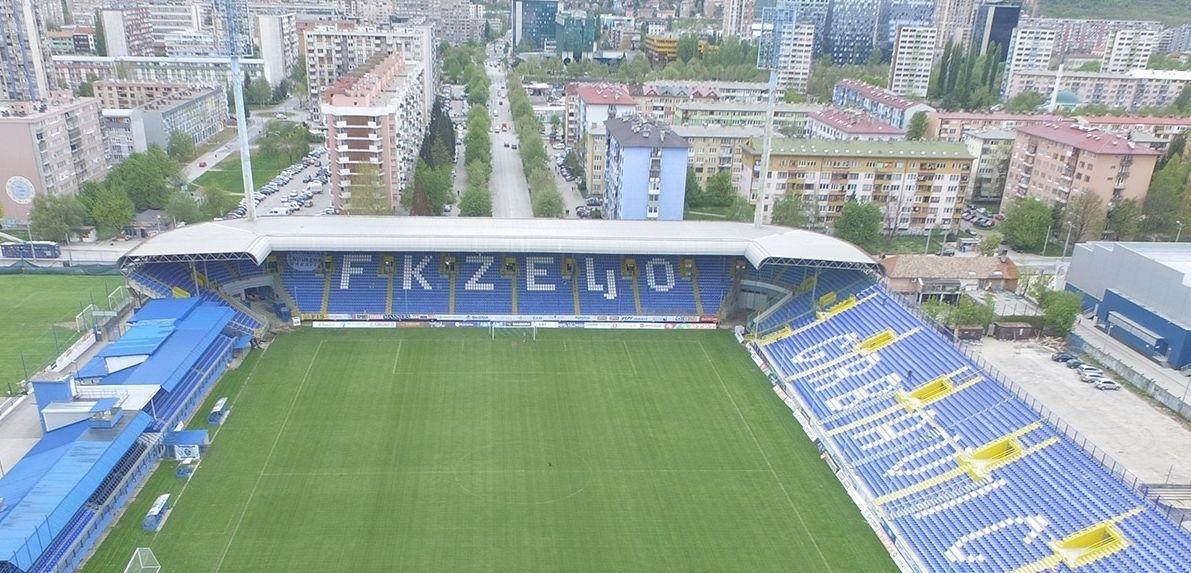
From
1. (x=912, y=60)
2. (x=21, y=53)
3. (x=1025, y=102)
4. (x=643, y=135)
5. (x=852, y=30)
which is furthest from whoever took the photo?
(x=852, y=30)

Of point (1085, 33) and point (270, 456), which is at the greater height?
point (1085, 33)

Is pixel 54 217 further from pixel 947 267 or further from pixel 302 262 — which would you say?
pixel 947 267

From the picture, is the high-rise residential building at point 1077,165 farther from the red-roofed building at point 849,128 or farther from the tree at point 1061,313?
the tree at point 1061,313

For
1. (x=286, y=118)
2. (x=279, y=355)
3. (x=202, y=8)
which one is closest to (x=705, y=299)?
(x=279, y=355)

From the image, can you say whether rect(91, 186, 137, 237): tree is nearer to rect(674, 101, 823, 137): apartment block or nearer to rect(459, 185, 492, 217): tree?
rect(459, 185, 492, 217): tree

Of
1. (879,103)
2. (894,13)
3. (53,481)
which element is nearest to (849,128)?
(879,103)

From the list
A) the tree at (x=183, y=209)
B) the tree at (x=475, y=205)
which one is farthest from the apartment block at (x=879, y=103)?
the tree at (x=183, y=209)

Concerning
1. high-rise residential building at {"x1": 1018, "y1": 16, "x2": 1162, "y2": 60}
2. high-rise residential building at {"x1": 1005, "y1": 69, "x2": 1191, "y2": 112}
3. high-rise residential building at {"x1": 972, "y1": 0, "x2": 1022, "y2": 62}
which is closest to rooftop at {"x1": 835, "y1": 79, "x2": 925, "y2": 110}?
high-rise residential building at {"x1": 1005, "y1": 69, "x2": 1191, "y2": 112}
